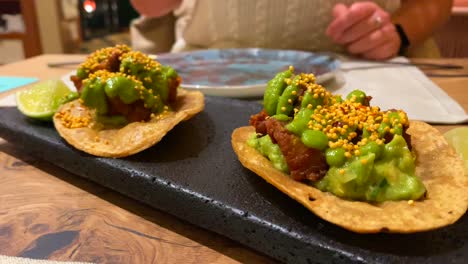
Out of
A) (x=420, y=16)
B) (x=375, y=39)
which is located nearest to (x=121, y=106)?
(x=375, y=39)

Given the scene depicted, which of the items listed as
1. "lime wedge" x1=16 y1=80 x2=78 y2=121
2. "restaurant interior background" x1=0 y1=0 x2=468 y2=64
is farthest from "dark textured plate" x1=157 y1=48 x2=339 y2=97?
"restaurant interior background" x1=0 y1=0 x2=468 y2=64

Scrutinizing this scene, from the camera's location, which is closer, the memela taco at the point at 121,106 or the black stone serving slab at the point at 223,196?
the black stone serving slab at the point at 223,196

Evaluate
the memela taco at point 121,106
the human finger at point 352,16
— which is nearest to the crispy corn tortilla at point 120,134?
the memela taco at point 121,106

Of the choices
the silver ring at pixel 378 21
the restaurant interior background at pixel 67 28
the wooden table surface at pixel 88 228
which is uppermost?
the silver ring at pixel 378 21

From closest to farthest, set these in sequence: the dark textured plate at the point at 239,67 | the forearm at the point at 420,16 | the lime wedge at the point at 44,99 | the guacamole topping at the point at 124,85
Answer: the guacamole topping at the point at 124,85 → the lime wedge at the point at 44,99 → the dark textured plate at the point at 239,67 → the forearm at the point at 420,16

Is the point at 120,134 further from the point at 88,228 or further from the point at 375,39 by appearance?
the point at 375,39

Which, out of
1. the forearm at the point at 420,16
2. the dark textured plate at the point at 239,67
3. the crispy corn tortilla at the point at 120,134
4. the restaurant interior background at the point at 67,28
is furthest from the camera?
the restaurant interior background at the point at 67,28

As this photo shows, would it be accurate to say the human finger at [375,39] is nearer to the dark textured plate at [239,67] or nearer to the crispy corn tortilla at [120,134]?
the dark textured plate at [239,67]
